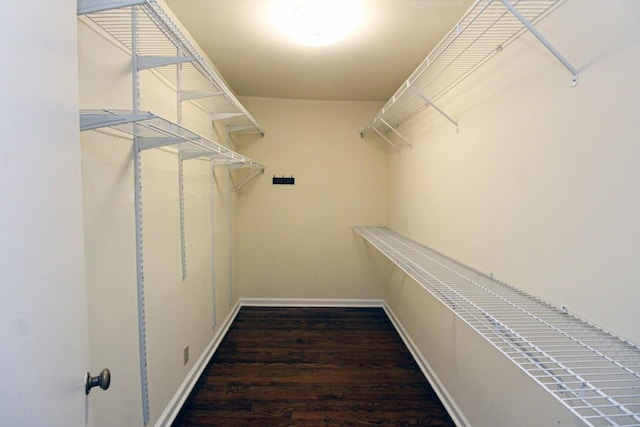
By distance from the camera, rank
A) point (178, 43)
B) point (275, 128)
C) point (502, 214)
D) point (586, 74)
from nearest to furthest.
A: point (586, 74), point (178, 43), point (502, 214), point (275, 128)

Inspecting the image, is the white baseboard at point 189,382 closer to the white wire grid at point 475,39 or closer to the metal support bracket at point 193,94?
the metal support bracket at point 193,94

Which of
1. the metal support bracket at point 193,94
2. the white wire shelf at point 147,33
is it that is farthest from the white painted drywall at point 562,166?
the metal support bracket at point 193,94

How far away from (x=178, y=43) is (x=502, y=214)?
1.60 m

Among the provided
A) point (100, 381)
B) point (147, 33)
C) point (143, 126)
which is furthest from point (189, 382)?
point (147, 33)

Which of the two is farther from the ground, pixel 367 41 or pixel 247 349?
pixel 367 41

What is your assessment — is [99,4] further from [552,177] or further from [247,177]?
[247,177]

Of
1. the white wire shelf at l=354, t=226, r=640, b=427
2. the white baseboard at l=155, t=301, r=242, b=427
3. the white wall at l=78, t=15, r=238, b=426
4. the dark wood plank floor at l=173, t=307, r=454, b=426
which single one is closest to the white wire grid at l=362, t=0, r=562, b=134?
the white wire shelf at l=354, t=226, r=640, b=427

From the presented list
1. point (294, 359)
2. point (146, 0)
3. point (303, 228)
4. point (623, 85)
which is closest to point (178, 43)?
point (146, 0)

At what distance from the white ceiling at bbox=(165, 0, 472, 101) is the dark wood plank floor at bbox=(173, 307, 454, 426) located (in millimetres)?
2363

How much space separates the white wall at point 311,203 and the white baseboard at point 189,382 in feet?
3.06

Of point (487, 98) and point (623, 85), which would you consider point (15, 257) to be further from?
point (487, 98)

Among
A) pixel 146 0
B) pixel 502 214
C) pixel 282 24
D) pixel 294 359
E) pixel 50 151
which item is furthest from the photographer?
pixel 294 359

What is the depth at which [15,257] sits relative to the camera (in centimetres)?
57

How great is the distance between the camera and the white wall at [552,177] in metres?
0.93
